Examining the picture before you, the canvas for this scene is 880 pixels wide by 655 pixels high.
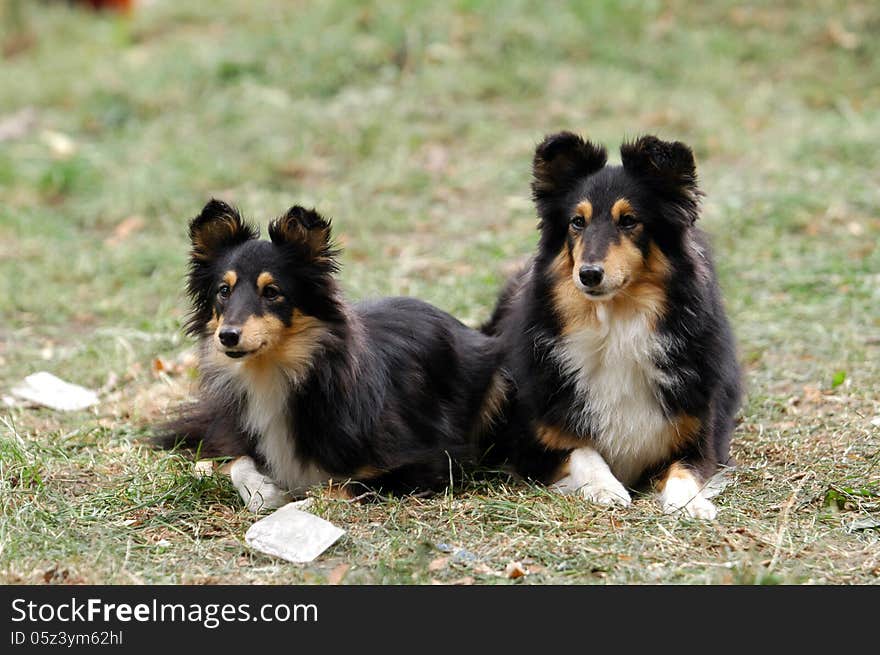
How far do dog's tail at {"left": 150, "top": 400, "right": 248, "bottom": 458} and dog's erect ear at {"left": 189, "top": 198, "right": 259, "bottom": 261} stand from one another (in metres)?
0.74

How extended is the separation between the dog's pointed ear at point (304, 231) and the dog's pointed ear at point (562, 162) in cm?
97

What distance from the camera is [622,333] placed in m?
4.93

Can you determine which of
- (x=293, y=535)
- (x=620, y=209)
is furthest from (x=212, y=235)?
(x=620, y=209)

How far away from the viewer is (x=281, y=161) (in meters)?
10.8

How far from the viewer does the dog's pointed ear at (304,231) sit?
4863 mm

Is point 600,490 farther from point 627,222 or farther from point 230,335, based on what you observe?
point 230,335

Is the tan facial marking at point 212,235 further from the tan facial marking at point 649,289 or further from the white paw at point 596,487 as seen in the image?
the white paw at point 596,487

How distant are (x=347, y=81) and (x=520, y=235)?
12.5 ft

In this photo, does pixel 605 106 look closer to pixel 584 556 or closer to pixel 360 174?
pixel 360 174

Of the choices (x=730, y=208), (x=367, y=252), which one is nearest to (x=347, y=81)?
(x=367, y=252)

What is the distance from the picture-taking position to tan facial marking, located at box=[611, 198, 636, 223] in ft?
15.8

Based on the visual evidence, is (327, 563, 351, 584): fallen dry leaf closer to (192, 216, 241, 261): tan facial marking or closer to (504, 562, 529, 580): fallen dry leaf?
(504, 562, 529, 580): fallen dry leaf

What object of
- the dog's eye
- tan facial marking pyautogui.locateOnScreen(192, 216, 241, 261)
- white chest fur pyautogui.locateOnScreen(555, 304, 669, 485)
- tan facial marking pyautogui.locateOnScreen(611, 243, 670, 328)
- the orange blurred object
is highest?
the orange blurred object

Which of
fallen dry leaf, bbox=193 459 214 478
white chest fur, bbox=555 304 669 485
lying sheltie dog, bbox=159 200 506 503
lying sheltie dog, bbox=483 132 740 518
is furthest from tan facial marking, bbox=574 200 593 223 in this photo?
fallen dry leaf, bbox=193 459 214 478
